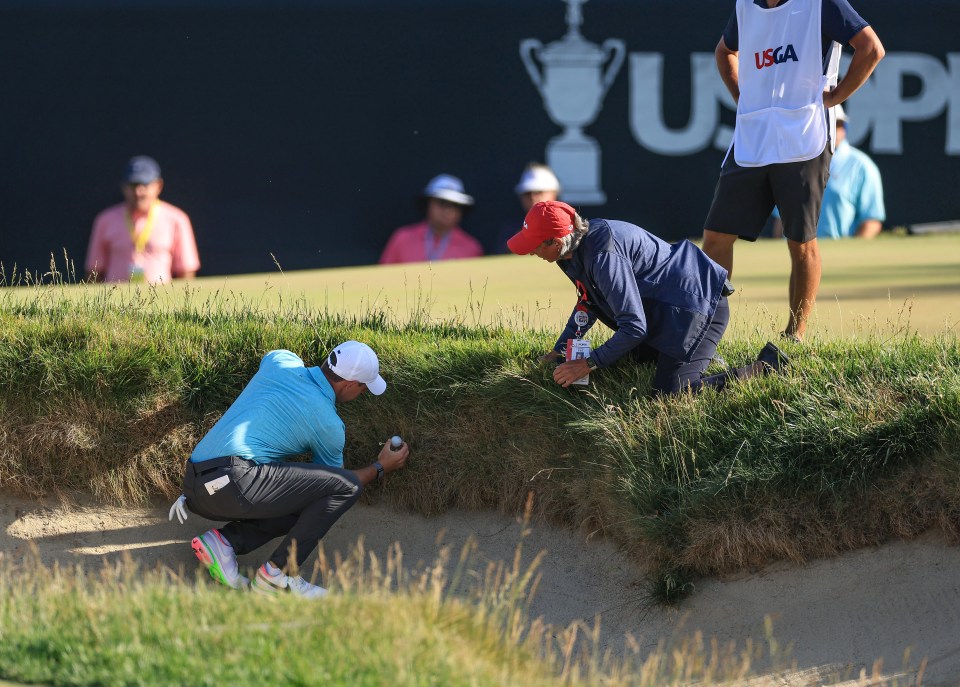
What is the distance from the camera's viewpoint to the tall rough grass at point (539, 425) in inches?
212

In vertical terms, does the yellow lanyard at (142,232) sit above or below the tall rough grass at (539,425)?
above

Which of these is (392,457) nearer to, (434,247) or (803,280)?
(803,280)

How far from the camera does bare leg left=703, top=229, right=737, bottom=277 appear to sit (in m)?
6.51

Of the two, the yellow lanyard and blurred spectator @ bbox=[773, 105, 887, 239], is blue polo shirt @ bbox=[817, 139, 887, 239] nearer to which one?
blurred spectator @ bbox=[773, 105, 887, 239]

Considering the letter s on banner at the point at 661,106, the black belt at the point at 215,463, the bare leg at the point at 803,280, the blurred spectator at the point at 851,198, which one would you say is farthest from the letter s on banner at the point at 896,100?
the black belt at the point at 215,463

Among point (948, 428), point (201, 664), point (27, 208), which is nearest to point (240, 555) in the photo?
point (201, 664)

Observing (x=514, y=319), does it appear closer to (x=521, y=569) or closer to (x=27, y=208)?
(x=521, y=569)

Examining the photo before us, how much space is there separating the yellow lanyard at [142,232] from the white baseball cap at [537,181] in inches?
132

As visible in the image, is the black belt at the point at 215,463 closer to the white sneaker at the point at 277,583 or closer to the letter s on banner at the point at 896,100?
the white sneaker at the point at 277,583

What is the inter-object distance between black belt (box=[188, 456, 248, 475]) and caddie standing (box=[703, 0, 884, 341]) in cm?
288

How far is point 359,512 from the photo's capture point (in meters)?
6.68

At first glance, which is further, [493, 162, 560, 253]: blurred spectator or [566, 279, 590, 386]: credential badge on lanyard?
A: [493, 162, 560, 253]: blurred spectator

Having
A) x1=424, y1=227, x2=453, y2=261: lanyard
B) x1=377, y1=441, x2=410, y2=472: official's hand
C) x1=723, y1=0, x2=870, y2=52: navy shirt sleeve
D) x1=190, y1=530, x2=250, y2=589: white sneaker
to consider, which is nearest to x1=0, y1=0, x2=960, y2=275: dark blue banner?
x1=424, y1=227, x2=453, y2=261: lanyard

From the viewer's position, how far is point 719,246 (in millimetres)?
6535
